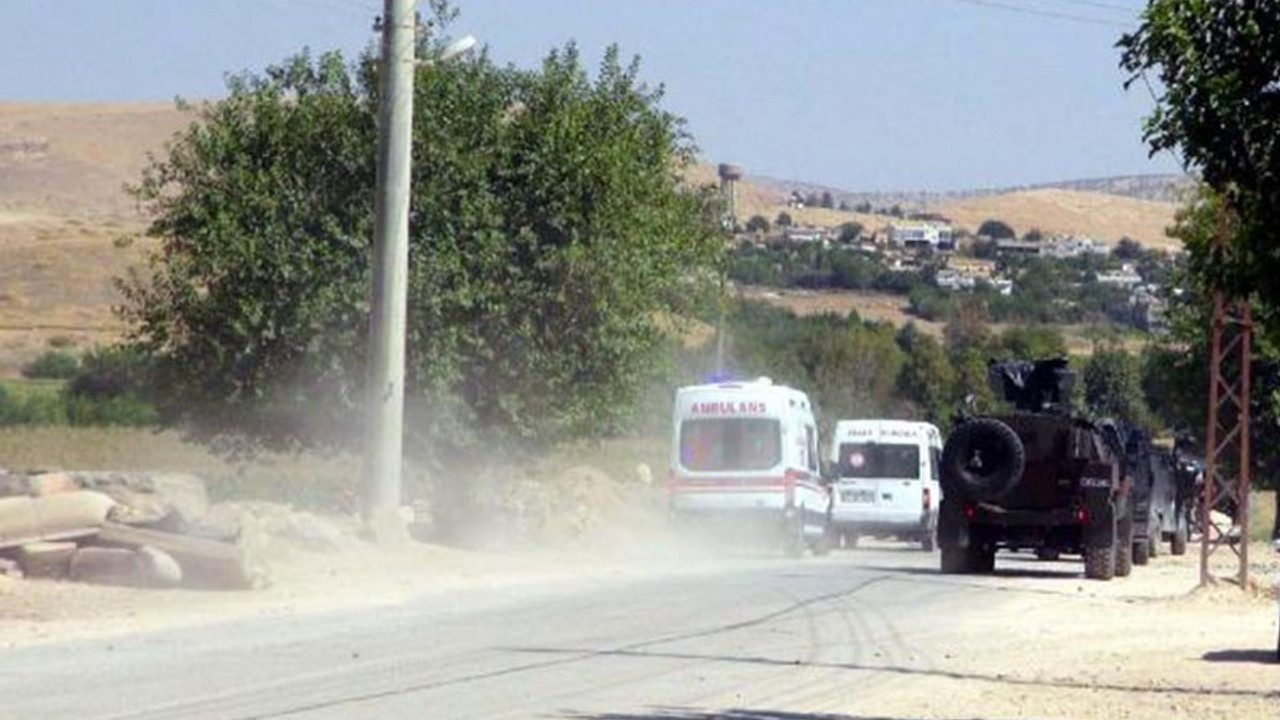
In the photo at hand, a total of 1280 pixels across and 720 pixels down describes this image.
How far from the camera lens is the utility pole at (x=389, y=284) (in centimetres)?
3103

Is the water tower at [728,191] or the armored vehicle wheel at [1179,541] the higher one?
the water tower at [728,191]

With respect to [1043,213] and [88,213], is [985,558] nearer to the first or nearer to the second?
[88,213]

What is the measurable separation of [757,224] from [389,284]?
436 feet

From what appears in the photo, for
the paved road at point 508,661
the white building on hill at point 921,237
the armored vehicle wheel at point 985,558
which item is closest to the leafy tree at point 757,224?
the white building on hill at point 921,237

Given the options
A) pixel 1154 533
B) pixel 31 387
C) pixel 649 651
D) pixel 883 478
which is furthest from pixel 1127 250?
pixel 649 651

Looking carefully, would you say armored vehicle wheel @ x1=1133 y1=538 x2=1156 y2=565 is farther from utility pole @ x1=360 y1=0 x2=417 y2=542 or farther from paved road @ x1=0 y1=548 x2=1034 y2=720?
paved road @ x1=0 y1=548 x2=1034 y2=720

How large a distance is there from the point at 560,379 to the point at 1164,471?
14.5m

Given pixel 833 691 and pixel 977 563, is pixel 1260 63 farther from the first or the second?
pixel 977 563

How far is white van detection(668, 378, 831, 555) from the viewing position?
37312 mm

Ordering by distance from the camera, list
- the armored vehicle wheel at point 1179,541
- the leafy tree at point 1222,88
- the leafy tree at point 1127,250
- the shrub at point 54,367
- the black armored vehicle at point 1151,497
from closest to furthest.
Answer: the leafy tree at point 1222,88
the black armored vehicle at point 1151,497
the armored vehicle wheel at point 1179,541
the shrub at point 54,367
the leafy tree at point 1127,250

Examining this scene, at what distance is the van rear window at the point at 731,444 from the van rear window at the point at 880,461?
27.6 feet

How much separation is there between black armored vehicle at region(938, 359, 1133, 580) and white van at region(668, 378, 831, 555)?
207 inches

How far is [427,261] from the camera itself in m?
36.2

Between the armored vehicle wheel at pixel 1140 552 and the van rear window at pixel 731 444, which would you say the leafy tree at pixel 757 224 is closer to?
the armored vehicle wheel at pixel 1140 552
